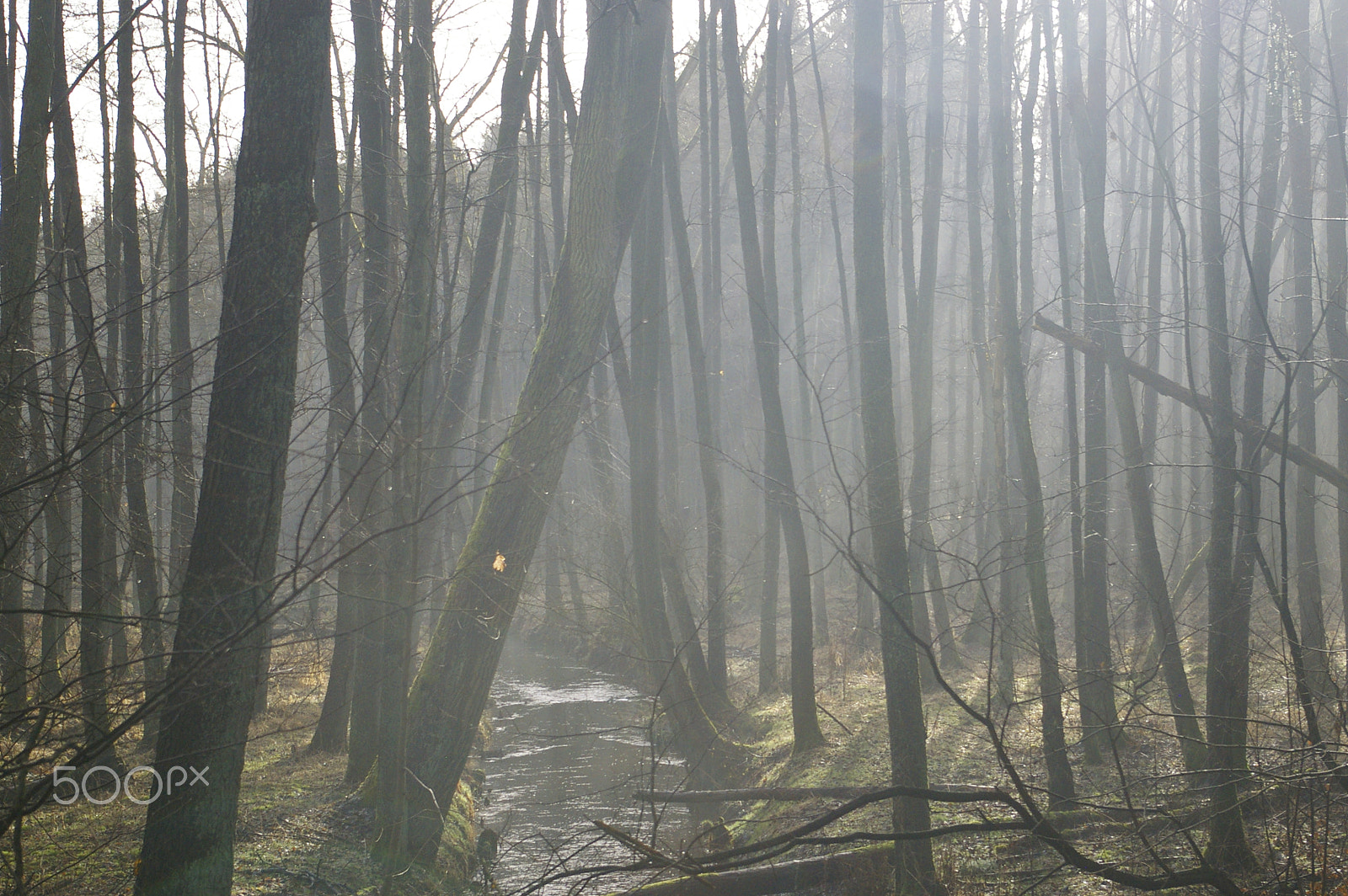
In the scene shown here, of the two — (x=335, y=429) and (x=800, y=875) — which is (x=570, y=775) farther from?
(x=335, y=429)

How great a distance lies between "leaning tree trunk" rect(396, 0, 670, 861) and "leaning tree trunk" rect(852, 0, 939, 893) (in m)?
1.93

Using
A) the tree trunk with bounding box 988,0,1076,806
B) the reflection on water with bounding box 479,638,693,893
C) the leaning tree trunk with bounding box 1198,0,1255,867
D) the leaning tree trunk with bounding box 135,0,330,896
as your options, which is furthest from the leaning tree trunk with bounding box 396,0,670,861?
the leaning tree trunk with bounding box 1198,0,1255,867

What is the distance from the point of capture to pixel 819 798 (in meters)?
7.30

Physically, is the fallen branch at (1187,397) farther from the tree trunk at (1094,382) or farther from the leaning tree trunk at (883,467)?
the leaning tree trunk at (883,467)

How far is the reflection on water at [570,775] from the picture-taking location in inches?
285

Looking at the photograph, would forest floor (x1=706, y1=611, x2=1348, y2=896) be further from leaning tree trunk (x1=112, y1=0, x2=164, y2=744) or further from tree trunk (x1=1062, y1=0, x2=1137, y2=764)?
leaning tree trunk (x1=112, y1=0, x2=164, y2=744)

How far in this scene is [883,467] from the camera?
5406 millimetres

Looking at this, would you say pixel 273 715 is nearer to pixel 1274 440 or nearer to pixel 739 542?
pixel 1274 440

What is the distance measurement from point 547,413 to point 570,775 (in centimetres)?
528

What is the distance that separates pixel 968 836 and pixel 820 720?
394 centimetres

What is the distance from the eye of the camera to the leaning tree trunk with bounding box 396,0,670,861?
21.4ft

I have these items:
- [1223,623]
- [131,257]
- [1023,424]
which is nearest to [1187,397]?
[1023,424]

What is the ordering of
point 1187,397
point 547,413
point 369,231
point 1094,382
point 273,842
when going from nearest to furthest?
point 273,842, point 547,413, point 1187,397, point 369,231, point 1094,382

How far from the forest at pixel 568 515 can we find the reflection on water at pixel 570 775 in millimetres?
92
